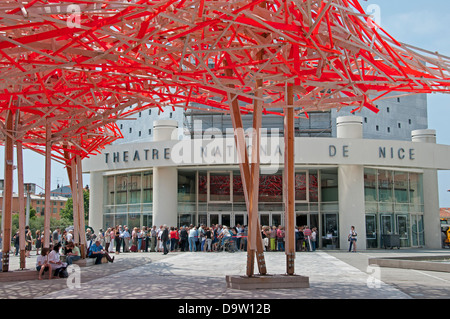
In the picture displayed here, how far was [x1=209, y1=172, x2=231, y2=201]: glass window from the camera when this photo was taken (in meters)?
36.7

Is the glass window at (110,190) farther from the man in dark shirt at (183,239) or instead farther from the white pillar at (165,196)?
the man in dark shirt at (183,239)

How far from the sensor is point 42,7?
10.6 m

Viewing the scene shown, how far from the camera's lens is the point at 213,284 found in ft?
48.8

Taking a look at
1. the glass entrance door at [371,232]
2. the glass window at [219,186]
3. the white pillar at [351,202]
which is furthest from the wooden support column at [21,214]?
the glass entrance door at [371,232]

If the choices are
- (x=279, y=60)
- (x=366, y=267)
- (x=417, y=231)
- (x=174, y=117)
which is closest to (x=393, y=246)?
(x=417, y=231)

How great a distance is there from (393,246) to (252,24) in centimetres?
2574

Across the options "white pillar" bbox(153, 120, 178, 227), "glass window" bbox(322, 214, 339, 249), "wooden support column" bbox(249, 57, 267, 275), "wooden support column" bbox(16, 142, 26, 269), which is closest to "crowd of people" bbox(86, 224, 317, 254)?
"white pillar" bbox(153, 120, 178, 227)

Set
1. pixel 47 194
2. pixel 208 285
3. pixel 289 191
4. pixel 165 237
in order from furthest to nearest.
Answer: pixel 165 237 < pixel 47 194 < pixel 208 285 < pixel 289 191

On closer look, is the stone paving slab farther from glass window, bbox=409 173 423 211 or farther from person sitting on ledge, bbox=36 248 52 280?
glass window, bbox=409 173 423 211

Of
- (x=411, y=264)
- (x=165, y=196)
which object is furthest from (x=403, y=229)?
(x=411, y=264)

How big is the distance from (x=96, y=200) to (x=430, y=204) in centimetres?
2166

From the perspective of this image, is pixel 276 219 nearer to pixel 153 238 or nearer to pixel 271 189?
pixel 271 189

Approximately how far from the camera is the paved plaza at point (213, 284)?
41.2 ft

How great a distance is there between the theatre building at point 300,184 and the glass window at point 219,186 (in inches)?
2.5
